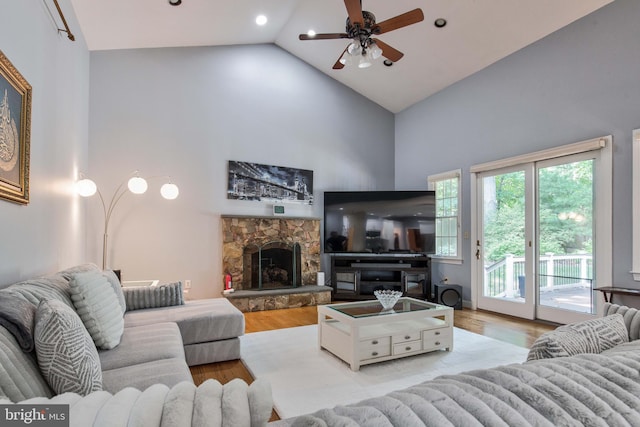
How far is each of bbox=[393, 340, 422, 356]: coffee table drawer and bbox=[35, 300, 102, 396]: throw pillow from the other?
2.16 m

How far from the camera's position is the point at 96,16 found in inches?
137

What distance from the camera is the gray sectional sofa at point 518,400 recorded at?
0.66 metres

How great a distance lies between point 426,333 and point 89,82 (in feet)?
15.7

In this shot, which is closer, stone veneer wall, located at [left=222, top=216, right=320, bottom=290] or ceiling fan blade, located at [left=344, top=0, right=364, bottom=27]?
ceiling fan blade, located at [left=344, top=0, right=364, bottom=27]

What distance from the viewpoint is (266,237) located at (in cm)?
516

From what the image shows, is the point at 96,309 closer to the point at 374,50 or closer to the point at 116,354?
the point at 116,354

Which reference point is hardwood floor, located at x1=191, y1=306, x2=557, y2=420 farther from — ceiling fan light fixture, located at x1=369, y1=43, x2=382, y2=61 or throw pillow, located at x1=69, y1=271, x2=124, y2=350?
ceiling fan light fixture, located at x1=369, y1=43, x2=382, y2=61

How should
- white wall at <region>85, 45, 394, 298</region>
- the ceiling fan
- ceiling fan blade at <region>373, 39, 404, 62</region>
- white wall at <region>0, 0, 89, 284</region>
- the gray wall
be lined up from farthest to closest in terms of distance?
white wall at <region>85, 45, 394, 298</region> → the gray wall → ceiling fan blade at <region>373, 39, 404, 62</region> → the ceiling fan → white wall at <region>0, 0, 89, 284</region>

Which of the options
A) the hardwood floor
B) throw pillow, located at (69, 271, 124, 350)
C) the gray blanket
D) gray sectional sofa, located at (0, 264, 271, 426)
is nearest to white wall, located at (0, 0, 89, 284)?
gray sectional sofa, located at (0, 264, 271, 426)

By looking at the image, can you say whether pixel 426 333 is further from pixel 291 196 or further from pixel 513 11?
pixel 513 11

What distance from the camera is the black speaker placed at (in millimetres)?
4863

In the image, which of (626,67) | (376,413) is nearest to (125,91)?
(376,413)

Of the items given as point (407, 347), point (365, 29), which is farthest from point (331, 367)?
point (365, 29)

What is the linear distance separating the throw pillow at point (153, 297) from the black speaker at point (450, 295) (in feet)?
11.8
